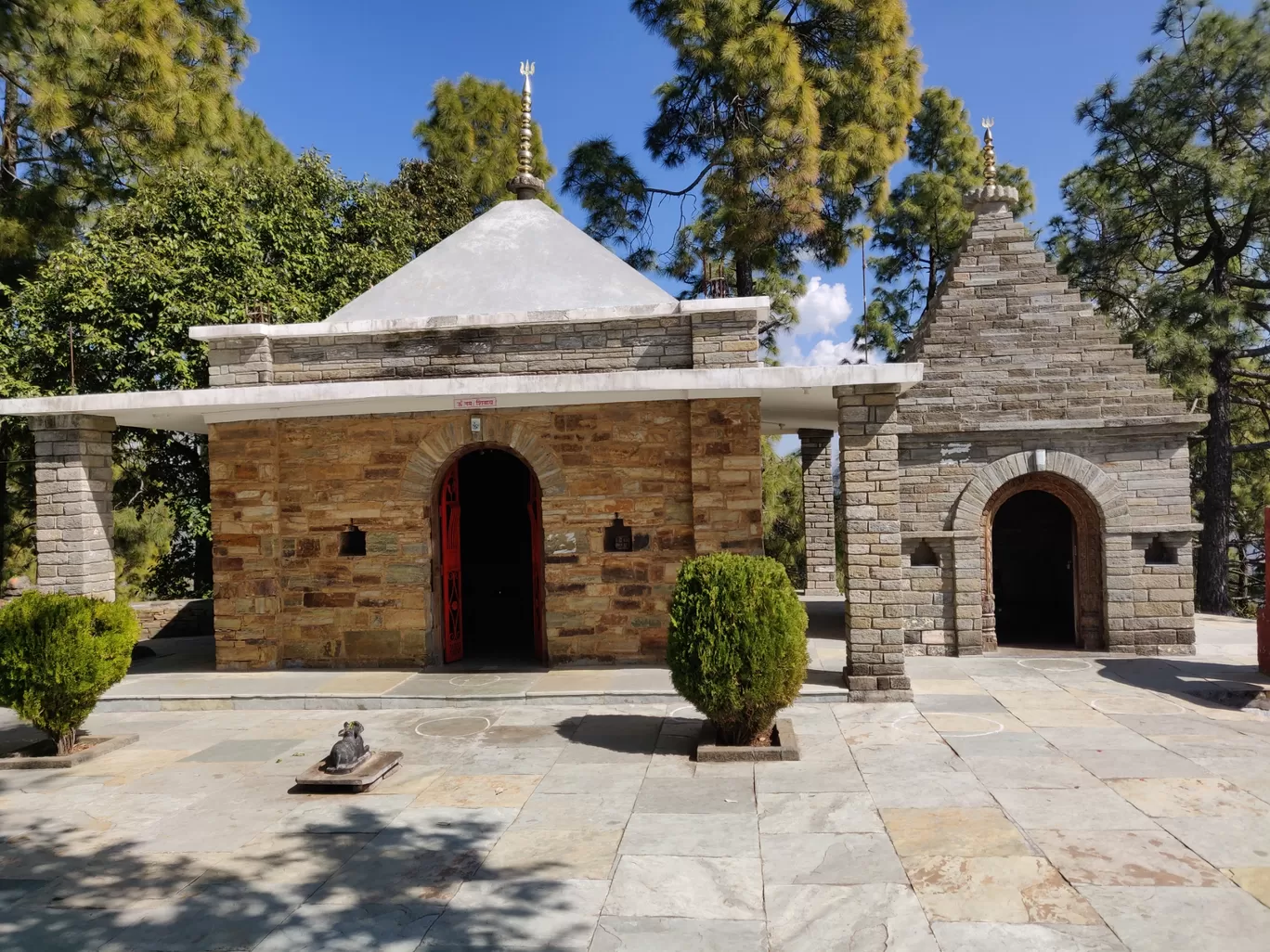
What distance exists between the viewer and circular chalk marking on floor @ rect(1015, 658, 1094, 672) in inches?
372

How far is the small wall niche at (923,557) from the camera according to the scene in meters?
10.5

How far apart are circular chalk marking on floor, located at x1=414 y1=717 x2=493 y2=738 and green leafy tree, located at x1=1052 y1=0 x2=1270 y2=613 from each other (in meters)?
13.2

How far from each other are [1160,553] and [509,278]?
8.81 m

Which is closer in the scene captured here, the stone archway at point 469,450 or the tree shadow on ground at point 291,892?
the tree shadow on ground at point 291,892

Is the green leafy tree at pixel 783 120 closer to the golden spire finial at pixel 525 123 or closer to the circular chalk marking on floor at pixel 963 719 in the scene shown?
the golden spire finial at pixel 525 123

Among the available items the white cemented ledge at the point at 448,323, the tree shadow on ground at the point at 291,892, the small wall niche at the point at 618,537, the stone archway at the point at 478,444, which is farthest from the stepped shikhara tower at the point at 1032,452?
the tree shadow on ground at the point at 291,892

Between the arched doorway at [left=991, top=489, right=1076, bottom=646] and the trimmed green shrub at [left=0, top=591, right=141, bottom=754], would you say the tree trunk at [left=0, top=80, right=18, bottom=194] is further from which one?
the arched doorway at [left=991, top=489, right=1076, bottom=646]

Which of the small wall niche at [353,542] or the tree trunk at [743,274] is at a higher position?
the tree trunk at [743,274]

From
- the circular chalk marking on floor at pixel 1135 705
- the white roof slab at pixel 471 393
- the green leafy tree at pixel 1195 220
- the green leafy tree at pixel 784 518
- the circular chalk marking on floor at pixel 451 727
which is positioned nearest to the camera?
the circular chalk marking on floor at pixel 451 727

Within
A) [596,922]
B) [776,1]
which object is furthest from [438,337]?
[776,1]

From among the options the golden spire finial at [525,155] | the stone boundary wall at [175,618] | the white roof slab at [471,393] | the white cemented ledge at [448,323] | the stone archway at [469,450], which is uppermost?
the golden spire finial at [525,155]

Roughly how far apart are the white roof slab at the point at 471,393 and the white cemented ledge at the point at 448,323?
67 centimetres

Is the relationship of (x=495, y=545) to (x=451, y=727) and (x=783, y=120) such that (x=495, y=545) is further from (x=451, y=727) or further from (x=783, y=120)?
(x=783, y=120)

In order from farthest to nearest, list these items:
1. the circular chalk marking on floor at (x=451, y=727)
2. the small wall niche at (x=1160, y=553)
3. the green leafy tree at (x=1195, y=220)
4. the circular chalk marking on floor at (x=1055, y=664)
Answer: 1. the green leafy tree at (x=1195, y=220)
2. the small wall niche at (x=1160, y=553)
3. the circular chalk marking on floor at (x=1055, y=664)
4. the circular chalk marking on floor at (x=451, y=727)
